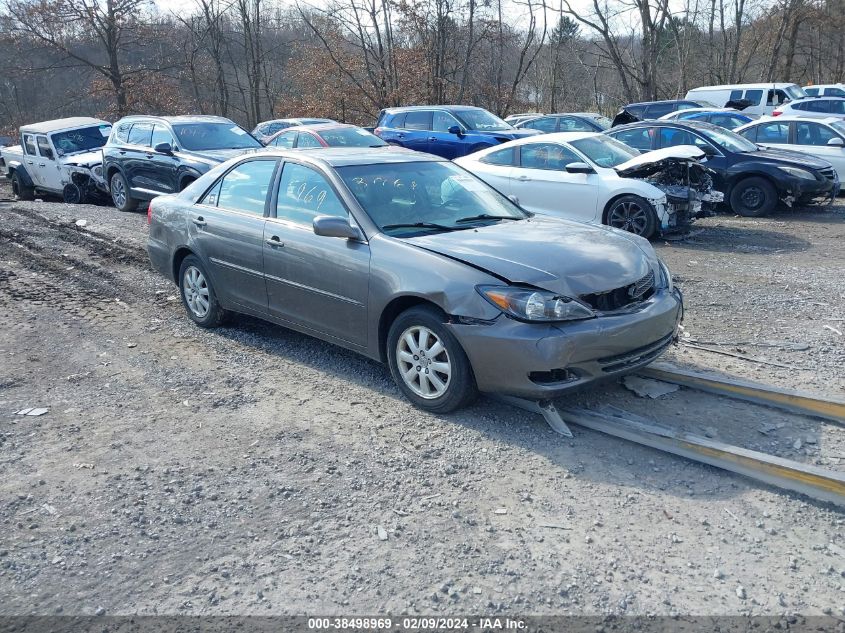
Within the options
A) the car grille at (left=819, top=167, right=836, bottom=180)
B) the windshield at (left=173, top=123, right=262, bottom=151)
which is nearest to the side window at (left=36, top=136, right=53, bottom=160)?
the windshield at (left=173, top=123, right=262, bottom=151)

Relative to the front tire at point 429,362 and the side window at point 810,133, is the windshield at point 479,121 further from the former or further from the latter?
the front tire at point 429,362

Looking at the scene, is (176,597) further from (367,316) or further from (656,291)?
(656,291)

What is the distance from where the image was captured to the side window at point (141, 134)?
46.0 ft

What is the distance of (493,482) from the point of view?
4078 mm

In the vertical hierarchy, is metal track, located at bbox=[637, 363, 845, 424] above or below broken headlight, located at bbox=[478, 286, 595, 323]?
below

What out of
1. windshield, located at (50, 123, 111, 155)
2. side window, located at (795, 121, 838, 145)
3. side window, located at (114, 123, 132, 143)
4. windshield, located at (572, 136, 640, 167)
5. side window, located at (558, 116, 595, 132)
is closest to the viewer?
windshield, located at (572, 136, 640, 167)

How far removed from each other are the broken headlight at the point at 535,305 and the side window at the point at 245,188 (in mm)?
2417

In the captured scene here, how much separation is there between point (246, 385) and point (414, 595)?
111 inches

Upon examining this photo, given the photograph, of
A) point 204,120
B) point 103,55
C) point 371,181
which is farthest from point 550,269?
point 103,55

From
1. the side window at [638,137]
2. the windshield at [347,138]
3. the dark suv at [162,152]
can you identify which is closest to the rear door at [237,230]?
the dark suv at [162,152]

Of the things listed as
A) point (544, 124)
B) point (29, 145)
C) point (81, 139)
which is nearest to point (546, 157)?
point (544, 124)

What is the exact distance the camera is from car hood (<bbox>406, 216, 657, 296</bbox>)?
180 inches

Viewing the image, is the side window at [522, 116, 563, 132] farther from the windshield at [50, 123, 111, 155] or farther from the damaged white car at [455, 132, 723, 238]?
the windshield at [50, 123, 111, 155]

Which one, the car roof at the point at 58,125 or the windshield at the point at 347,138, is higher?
the car roof at the point at 58,125
